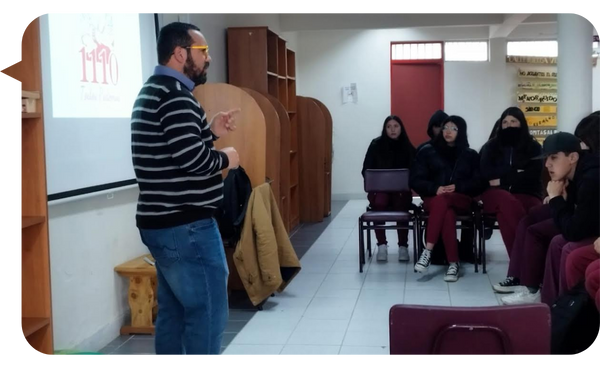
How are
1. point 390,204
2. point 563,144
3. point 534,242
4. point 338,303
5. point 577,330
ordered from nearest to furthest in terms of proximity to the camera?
1. point 577,330
2. point 563,144
3. point 534,242
4. point 338,303
5. point 390,204

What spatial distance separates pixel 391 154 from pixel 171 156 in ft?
11.4

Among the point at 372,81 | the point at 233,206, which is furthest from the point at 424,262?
the point at 372,81

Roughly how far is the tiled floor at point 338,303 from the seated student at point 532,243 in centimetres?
17

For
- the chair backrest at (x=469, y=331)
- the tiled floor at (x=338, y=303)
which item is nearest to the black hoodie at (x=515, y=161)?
the tiled floor at (x=338, y=303)

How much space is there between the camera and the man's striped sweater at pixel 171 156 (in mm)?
2217

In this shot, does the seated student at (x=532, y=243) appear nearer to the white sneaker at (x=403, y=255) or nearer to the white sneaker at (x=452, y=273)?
the white sneaker at (x=452, y=273)

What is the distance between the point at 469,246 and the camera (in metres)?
5.12

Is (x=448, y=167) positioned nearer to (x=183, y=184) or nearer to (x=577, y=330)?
(x=577, y=330)

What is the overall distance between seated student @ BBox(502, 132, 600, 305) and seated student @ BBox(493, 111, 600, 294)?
0.32 feet

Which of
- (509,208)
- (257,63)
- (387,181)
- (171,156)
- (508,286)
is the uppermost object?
(257,63)

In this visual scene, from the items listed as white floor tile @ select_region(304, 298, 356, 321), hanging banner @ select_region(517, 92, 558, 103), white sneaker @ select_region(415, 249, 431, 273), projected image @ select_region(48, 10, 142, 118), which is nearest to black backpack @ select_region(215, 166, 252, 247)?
white floor tile @ select_region(304, 298, 356, 321)

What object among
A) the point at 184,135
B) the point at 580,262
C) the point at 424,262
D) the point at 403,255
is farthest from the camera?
the point at 403,255

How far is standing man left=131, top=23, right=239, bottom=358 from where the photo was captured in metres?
2.24

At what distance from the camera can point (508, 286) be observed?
4219 mm
